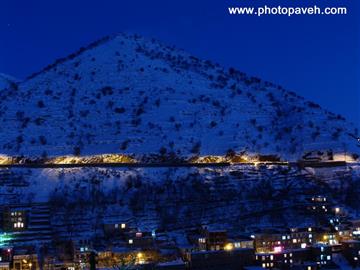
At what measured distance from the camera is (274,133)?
5081 cm

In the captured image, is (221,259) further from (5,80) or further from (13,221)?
(5,80)

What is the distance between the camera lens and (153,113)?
2077 inches

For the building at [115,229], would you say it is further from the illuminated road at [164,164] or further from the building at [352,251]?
the building at [352,251]

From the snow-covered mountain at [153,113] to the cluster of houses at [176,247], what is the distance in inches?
525

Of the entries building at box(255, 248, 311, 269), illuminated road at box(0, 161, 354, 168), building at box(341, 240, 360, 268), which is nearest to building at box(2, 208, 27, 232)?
illuminated road at box(0, 161, 354, 168)

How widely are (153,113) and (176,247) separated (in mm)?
23796

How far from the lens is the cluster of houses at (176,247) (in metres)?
28.0

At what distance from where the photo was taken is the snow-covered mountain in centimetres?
4719

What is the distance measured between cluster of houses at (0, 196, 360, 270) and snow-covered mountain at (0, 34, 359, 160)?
13331 mm

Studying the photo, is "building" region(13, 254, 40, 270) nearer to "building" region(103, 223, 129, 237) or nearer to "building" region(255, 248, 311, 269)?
"building" region(103, 223, 129, 237)

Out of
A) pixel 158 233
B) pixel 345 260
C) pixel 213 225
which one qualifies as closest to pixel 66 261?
pixel 158 233

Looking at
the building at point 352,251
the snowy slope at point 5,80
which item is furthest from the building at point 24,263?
the snowy slope at point 5,80

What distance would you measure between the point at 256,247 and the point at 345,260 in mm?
4441

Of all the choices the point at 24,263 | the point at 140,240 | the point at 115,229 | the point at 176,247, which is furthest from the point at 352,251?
the point at 24,263
